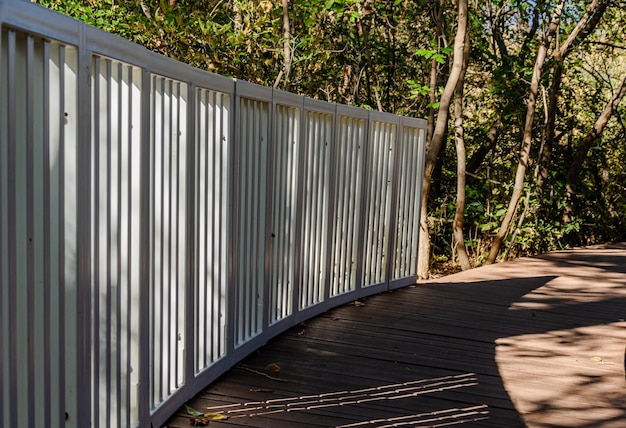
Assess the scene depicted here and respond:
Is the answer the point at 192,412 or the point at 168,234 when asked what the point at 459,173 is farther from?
the point at 168,234

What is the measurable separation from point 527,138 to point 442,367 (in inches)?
306

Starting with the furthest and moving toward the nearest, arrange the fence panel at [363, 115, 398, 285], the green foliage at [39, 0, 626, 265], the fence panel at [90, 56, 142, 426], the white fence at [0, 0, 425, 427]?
the green foliage at [39, 0, 626, 265]
the fence panel at [363, 115, 398, 285]
the fence panel at [90, 56, 142, 426]
the white fence at [0, 0, 425, 427]

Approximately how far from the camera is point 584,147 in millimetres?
13602

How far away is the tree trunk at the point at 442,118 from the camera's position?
1035 centimetres

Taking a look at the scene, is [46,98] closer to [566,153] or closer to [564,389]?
[564,389]

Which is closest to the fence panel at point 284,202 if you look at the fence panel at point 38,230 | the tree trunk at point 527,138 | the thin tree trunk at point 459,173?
the fence panel at point 38,230

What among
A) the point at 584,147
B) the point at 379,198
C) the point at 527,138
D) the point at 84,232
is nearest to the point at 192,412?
the point at 84,232

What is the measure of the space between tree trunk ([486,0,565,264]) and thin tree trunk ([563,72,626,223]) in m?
1.85

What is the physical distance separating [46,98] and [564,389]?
3317 mm

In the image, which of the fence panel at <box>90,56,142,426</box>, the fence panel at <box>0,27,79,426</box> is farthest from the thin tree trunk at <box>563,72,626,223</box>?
the fence panel at <box>0,27,79,426</box>

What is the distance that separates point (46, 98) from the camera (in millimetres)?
2346

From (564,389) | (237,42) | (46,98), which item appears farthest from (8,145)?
(237,42)

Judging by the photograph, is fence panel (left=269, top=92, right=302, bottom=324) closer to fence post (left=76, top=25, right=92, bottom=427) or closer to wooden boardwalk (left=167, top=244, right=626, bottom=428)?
wooden boardwalk (left=167, top=244, right=626, bottom=428)

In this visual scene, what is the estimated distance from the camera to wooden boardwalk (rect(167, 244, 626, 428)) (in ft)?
13.3
